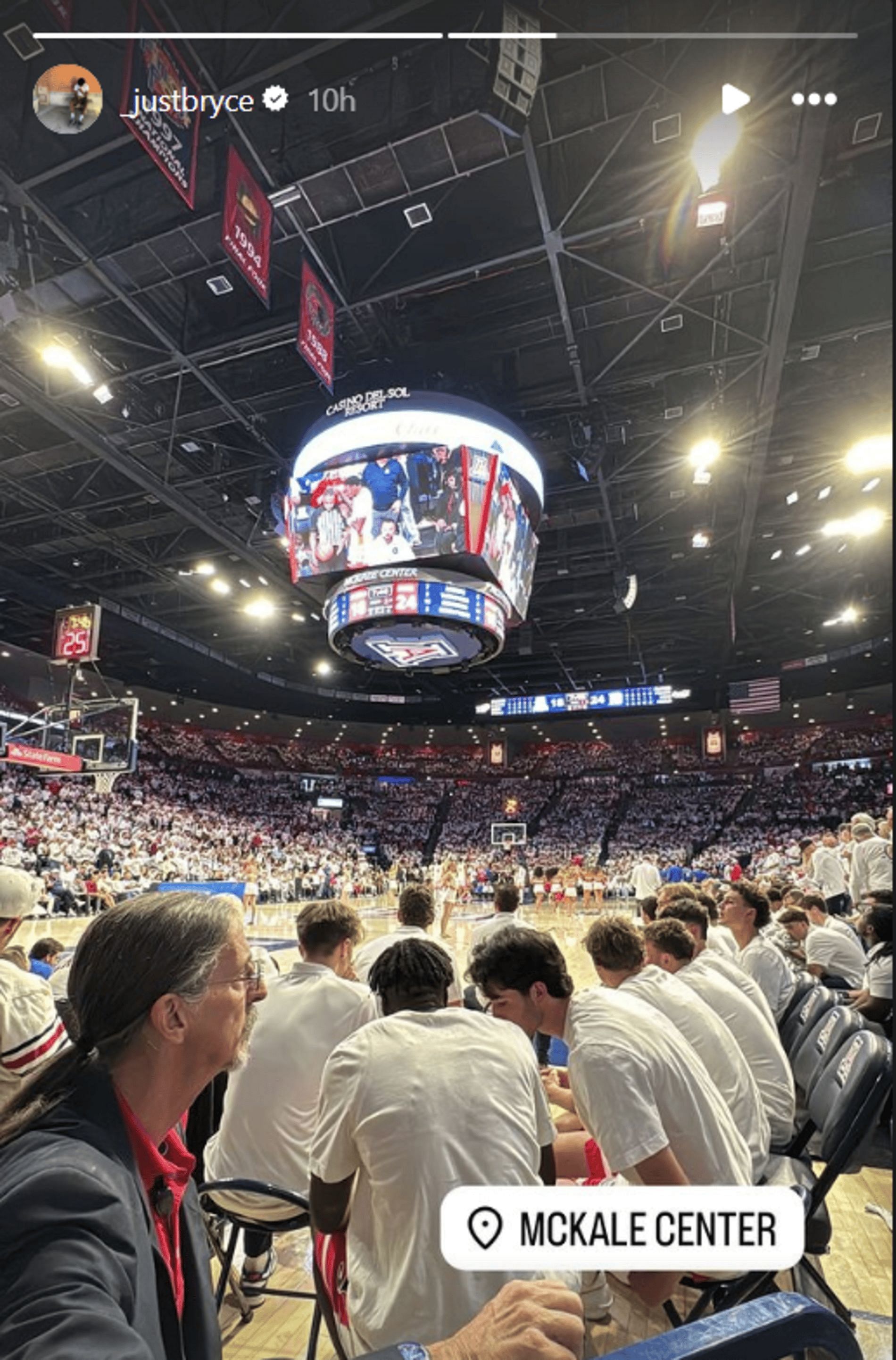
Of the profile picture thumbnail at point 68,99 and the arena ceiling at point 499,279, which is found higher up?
the arena ceiling at point 499,279

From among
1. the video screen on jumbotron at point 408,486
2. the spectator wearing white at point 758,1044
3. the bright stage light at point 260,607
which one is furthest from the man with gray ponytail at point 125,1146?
the bright stage light at point 260,607

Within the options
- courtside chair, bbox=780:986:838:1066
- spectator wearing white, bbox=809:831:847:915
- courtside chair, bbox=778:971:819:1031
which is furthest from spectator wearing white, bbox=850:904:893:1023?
spectator wearing white, bbox=809:831:847:915

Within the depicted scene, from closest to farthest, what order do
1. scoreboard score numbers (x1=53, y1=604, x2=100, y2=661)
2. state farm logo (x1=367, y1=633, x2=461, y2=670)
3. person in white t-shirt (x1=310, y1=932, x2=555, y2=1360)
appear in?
person in white t-shirt (x1=310, y1=932, x2=555, y2=1360), state farm logo (x1=367, y1=633, x2=461, y2=670), scoreboard score numbers (x1=53, y1=604, x2=100, y2=661)

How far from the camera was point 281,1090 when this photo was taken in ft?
7.26

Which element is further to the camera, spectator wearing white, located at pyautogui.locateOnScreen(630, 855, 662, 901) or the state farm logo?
spectator wearing white, located at pyautogui.locateOnScreen(630, 855, 662, 901)

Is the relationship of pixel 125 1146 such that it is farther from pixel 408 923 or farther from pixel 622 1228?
pixel 408 923

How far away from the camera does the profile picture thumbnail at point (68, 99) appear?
3.35m

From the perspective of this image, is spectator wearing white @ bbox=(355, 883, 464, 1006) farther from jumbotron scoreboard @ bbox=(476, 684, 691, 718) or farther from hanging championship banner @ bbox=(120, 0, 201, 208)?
jumbotron scoreboard @ bbox=(476, 684, 691, 718)

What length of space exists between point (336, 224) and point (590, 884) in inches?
674

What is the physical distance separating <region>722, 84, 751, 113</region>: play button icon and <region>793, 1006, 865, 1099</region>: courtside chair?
5153 mm

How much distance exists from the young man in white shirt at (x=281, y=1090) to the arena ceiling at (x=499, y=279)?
2.18m

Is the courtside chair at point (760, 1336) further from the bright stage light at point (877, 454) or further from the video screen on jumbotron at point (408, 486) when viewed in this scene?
the video screen on jumbotron at point (408, 486)

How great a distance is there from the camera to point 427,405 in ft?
23.6

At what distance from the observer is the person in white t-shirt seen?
1.24 meters
